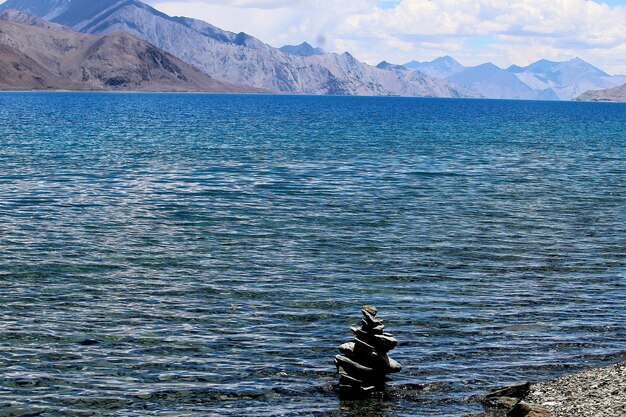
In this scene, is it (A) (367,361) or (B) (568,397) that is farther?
(A) (367,361)

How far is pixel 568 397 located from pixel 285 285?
14328 mm

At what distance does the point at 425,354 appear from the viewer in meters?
24.0

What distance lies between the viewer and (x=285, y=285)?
31.7 m

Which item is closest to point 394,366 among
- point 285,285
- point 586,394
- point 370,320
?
point 370,320

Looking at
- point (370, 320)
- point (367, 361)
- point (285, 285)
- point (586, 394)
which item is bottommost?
point (285, 285)

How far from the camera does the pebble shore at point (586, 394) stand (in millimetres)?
18000

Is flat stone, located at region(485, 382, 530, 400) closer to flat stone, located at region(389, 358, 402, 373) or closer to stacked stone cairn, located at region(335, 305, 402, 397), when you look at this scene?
flat stone, located at region(389, 358, 402, 373)

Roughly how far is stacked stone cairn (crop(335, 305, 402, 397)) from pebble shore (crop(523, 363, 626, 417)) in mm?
3822

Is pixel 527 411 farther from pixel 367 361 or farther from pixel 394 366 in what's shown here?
pixel 367 361

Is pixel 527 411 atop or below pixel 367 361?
atop

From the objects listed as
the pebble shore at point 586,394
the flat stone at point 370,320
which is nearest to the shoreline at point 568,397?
the pebble shore at point 586,394

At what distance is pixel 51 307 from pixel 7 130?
332 feet

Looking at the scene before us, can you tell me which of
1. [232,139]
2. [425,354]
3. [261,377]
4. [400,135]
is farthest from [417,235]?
[400,135]

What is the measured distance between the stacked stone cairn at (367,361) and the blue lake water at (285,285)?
646 millimetres
